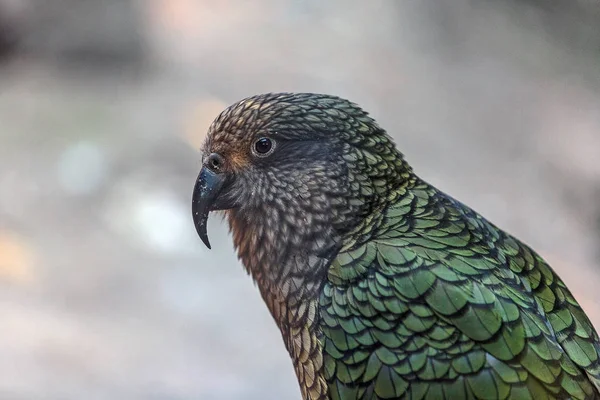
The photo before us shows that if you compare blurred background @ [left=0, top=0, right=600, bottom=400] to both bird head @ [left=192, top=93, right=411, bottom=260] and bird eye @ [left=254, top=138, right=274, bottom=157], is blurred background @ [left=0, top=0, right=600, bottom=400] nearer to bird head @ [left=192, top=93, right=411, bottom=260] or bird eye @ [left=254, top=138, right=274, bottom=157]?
bird head @ [left=192, top=93, right=411, bottom=260]

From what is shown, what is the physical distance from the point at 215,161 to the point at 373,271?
50 cm

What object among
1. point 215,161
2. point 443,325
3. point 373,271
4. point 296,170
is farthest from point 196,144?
point 443,325

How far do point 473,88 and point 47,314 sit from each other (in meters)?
3.04

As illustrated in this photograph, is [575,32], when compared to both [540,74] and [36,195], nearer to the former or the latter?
[540,74]

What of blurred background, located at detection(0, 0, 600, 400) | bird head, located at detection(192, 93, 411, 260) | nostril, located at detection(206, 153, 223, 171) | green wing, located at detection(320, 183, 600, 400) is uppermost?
blurred background, located at detection(0, 0, 600, 400)

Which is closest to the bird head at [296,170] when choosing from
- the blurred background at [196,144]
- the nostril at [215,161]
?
the nostril at [215,161]

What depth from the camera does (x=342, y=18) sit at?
468 cm

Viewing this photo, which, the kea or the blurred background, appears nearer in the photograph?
the kea

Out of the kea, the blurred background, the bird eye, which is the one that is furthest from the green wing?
the blurred background

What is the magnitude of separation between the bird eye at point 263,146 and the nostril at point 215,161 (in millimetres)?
105

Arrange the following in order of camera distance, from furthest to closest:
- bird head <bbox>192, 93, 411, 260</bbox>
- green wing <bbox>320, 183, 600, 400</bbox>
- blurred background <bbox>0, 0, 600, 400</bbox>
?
blurred background <bbox>0, 0, 600, 400</bbox> < bird head <bbox>192, 93, 411, 260</bbox> < green wing <bbox>320, 183, 600, 400</bbox>

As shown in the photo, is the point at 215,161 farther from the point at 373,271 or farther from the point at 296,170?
the point at 373,271

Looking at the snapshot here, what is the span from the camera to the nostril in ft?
5.38

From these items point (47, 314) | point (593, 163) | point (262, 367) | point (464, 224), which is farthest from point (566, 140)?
point (47, 314)
